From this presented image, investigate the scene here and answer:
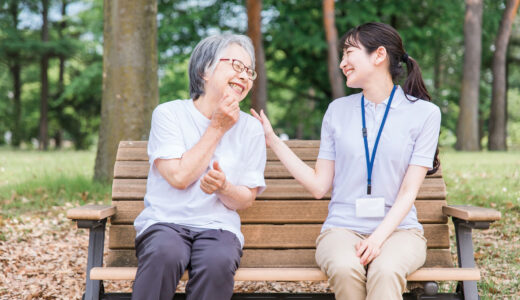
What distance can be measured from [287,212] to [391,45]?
1.17 m

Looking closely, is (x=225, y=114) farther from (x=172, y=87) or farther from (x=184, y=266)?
(x=172, y=87)

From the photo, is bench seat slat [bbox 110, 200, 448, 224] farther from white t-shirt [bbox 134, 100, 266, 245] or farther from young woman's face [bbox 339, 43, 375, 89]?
young woman's face [bbox 339, 43, 375, 89]

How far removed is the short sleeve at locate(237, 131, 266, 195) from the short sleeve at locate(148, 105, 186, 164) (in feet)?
1.13

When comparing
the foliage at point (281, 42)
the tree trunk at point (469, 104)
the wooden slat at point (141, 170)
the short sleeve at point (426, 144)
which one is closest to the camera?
the short sleeve at point (426, 144)

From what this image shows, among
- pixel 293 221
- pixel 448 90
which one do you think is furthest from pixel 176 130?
pixel 448 90

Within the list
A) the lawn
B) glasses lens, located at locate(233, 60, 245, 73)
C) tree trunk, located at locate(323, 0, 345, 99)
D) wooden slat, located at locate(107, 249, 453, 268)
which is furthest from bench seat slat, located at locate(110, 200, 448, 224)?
tree trunk, located at locate(323, 0, 345, 99)

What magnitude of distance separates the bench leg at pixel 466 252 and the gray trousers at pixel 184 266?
121 centimetres

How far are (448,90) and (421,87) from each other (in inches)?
1003

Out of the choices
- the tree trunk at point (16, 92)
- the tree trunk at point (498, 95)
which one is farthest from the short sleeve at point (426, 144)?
the tree trunk at point (16, 92)

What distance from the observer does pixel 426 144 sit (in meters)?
2.81

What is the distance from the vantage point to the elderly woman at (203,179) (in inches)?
98.4

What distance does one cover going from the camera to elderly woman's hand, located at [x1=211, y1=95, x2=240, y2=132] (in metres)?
2.70

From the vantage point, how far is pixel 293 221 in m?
3.34

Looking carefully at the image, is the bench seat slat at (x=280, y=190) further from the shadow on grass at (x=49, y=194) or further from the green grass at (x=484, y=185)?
the green grass at (x=484, y=185)
